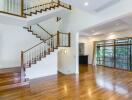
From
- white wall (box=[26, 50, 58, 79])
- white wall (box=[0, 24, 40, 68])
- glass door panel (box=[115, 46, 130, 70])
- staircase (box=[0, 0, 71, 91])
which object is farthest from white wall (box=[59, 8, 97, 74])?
glass door panel (box=[115, 46, 130, 70])

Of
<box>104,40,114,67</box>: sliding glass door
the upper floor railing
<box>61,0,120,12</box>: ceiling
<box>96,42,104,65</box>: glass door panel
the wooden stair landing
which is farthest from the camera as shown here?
<box>96,42,104,65</box>: glass door panel

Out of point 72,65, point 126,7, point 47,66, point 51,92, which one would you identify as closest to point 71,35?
point 72,65

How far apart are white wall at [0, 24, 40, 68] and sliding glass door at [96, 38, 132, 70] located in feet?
22.1

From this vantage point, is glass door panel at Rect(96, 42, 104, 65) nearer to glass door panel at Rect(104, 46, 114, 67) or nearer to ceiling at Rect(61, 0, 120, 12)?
glass door panel at Rect(104, 46, 114, 67)

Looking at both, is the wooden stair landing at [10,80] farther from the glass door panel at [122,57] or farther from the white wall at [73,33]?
the glass door panel at [122,57]

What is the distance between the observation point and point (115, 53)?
10.6 metres

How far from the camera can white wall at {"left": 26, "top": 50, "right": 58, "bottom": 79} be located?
7.12 meters

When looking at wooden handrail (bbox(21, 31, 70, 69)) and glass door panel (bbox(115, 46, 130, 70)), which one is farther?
glass door panel (bbox(115, 46, 130, 70))

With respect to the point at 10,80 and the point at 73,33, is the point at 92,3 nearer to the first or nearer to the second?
the point at 73,33

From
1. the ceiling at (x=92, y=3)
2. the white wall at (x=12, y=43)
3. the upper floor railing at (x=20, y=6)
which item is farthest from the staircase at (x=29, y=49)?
the ceiling at (x=92, y=3)

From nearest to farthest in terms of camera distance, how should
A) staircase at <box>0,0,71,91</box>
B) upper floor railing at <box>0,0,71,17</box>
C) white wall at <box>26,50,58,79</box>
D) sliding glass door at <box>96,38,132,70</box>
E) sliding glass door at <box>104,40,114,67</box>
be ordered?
staircase at <box>0,0,71,91</box> < upper floor railing at <box>0,0,71,17</box> < white wall at <box>26,50,58,79</box> < sliding glass door at <box>96,38,132,70</box> < sliding glass door at <box>104,40,114,67</box>

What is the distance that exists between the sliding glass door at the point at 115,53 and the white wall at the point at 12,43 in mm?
6743

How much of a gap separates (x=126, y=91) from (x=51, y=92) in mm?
2816

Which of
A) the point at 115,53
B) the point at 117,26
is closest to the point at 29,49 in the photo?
the point at 117,26
